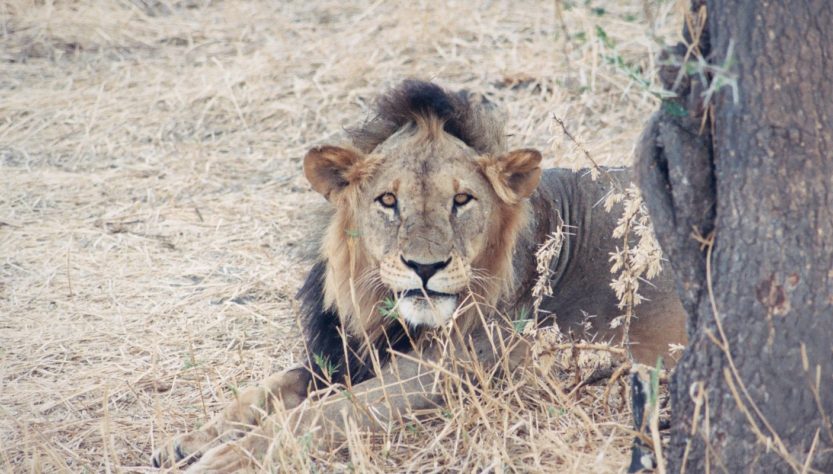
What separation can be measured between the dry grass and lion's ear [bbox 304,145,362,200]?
934 millimetres

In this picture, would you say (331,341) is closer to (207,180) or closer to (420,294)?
(420,294)

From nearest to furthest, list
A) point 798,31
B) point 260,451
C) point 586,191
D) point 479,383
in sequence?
point 798,31, point 260,451, point 479,383, point 586,191

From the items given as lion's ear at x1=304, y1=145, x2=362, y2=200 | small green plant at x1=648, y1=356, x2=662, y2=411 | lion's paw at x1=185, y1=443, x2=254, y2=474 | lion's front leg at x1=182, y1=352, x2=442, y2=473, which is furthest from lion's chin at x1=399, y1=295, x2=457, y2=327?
small green plant at x1=648, y1=356, x2=662, y2=411

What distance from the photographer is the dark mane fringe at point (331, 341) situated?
4.87 m

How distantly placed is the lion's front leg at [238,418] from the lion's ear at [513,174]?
1251mm

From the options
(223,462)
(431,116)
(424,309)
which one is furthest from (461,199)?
(223,462)

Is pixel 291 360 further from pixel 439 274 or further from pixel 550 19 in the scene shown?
pixel 550 19

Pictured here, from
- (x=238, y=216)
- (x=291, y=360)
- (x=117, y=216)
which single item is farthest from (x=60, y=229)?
(x=291, y=360)

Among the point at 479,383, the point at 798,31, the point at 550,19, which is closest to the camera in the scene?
the point at 798,31

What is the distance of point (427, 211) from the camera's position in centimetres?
459

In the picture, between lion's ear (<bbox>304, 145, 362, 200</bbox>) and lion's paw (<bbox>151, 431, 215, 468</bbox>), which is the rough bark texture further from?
lion's paw (<bbox>151, 431, 215, 468</bbox>)

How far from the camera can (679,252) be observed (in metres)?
3.48

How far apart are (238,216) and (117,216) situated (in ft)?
2.73

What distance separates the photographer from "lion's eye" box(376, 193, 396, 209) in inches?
184
